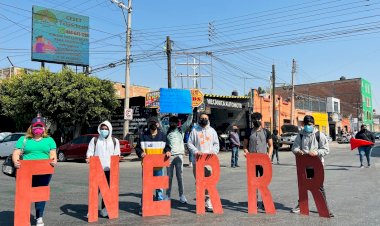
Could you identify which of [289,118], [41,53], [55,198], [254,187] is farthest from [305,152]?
[289,118]

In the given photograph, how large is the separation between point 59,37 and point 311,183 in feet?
103

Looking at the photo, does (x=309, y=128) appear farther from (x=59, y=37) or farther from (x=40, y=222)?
(x=59, y=37)

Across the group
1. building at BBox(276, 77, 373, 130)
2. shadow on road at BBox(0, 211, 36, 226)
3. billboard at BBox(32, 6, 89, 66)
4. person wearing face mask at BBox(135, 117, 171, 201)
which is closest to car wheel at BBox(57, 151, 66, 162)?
billboard at BBox(32, 6, 89, 66)

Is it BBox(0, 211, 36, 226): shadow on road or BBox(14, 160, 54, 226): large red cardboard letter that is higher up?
BBox(14, 160, 54, 226): large red cardboard letter

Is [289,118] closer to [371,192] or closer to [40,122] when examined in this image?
[371,192]

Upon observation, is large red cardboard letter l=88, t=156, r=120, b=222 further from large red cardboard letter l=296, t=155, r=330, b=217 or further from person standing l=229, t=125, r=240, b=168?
person standing l=229, t=125, r=240, b=168

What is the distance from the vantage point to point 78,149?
20.8 meters

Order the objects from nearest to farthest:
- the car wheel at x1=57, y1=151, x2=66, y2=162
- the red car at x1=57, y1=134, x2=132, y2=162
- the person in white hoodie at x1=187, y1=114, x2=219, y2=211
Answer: the person in white hoodie at x1=187, y1=114, x2=219, y2=211, the red car at x1=57, y1=134, x2=132, y2=162, the car wheel at x1=57, y1=151, x2=66, y2=162

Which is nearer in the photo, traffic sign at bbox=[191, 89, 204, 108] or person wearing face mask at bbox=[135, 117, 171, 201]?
person wearing face mask at bbox=[135, 117, 171, 201]

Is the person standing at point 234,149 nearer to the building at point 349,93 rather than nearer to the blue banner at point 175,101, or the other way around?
the blue banner at point 175,101

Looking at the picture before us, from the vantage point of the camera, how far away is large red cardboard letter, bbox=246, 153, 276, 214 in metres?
7.21

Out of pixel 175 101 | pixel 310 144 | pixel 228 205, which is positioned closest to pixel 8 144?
pixel 175 101

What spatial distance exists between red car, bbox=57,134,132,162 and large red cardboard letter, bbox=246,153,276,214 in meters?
14.4

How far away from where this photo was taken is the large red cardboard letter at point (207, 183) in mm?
7230
